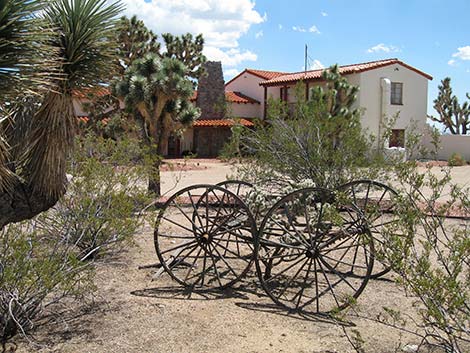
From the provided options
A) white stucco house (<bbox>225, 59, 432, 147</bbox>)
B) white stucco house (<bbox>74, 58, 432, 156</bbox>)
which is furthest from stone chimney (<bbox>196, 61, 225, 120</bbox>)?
white stucco house (<bbox>225, 59, 432, 147</bbox>)

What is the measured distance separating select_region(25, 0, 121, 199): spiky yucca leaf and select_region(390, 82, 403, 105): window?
34339 mm

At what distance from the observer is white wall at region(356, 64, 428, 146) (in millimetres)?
35438

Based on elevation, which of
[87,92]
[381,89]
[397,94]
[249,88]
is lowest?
[87,92]

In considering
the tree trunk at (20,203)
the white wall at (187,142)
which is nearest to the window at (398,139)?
the tree trunk at (20,203)

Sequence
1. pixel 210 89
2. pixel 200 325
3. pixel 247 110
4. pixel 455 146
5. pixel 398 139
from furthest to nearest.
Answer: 1. pixel 247 110
2. pixel 210 89
3. pixel 455 146
4. pixel 398 139
5. pixel 200 325

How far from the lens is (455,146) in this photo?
125 ft

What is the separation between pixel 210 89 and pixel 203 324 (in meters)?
35.3

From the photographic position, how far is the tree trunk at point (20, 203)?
5023 mm

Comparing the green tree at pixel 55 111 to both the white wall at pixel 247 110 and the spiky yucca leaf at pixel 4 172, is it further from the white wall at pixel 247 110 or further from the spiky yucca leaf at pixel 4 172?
the white wall at pixel 247 110

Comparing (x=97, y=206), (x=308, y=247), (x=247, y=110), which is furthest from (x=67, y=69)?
(x=247, y=110)

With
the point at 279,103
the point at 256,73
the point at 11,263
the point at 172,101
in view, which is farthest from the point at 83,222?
the point at 256,73

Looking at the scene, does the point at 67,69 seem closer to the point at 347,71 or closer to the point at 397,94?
the point at 347,71

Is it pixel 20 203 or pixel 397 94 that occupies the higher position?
pixel 397 94

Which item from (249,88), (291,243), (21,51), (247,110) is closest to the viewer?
(21,51)
